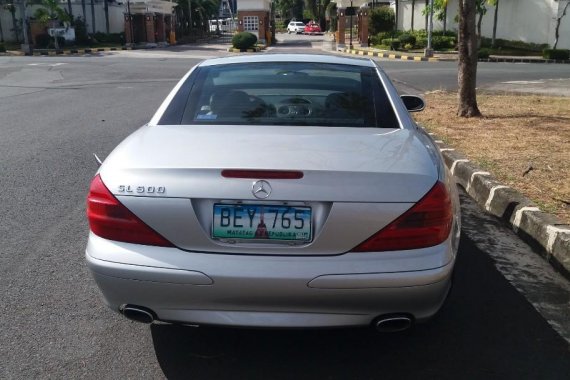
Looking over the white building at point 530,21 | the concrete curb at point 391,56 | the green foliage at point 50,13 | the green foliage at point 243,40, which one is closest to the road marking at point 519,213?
the concrete curb at point 391,56

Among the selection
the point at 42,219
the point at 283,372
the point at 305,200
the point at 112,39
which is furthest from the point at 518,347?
the point at 112,39

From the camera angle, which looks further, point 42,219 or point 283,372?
point 42,219

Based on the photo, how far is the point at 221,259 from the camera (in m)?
2.65

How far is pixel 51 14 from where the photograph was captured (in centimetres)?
4056

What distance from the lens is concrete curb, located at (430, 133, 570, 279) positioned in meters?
4.35

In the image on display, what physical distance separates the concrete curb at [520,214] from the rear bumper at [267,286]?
200 centimetres

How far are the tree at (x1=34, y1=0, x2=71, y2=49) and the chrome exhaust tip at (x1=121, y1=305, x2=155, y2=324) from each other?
40.8m

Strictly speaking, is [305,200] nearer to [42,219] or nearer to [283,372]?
[283,372]

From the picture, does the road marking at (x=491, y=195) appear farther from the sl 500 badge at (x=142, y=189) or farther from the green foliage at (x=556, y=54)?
the green foliage at (x=556, y=54)

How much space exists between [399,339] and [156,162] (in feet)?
5.34

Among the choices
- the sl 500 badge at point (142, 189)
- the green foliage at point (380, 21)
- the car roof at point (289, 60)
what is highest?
the green foliage at point (380, 21)

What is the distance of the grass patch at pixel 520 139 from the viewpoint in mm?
5777

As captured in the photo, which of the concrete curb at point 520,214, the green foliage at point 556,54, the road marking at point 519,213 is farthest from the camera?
the green foliage at point 556,54

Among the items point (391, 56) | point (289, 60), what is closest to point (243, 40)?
point (391, 56)
